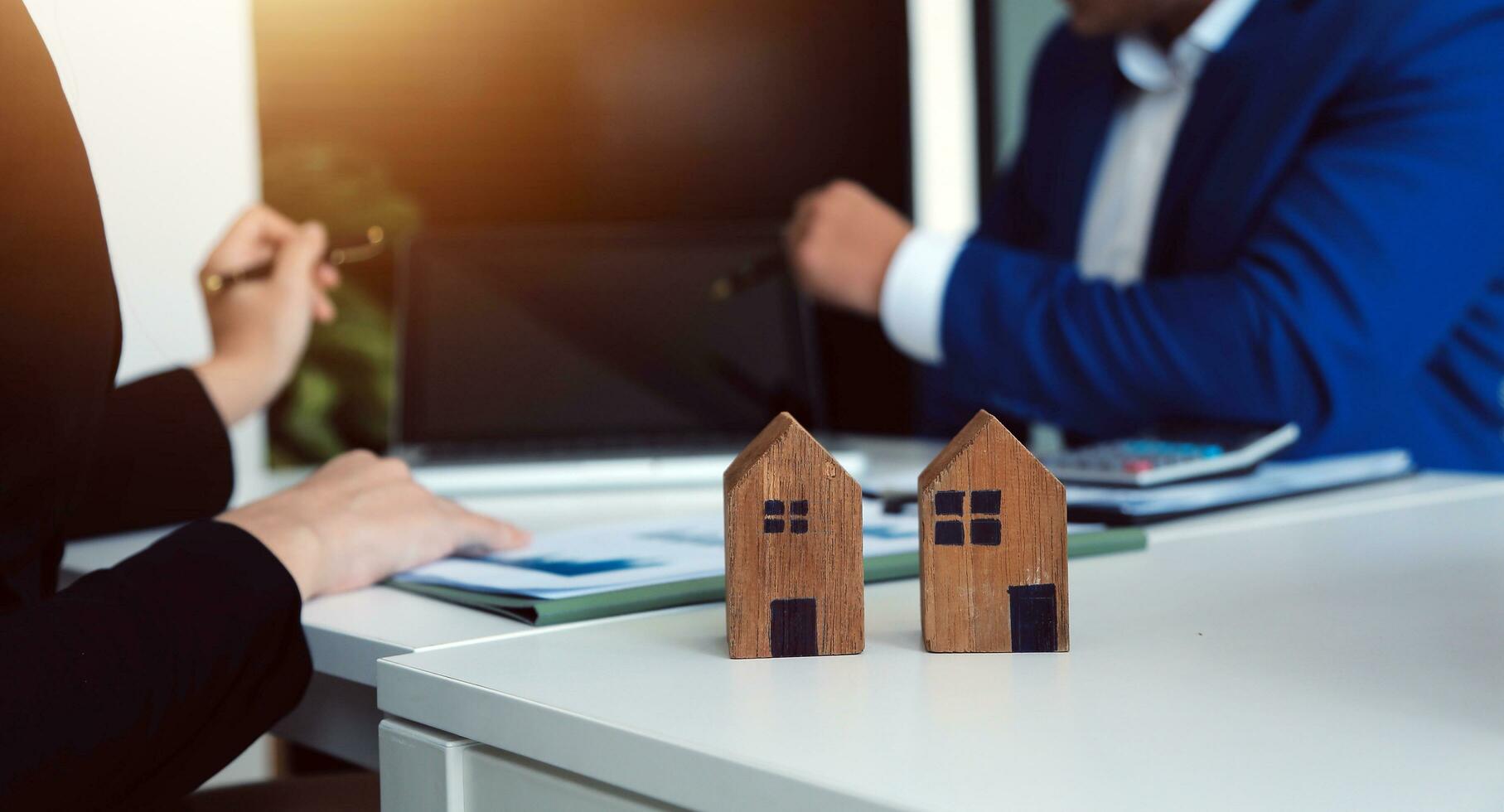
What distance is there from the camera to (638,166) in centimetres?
195

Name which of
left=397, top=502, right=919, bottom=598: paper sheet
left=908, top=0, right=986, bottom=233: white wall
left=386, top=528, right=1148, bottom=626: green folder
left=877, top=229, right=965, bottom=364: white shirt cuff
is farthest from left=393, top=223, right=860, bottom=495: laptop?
left=908, top=0, right=986, bottom=233: white wall

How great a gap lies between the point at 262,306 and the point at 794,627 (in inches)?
27.2

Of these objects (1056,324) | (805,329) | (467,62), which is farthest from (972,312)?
(467,62)

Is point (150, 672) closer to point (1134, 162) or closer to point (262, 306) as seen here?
point (262, 306)

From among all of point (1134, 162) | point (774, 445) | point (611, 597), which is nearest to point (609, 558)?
point (611, 597)

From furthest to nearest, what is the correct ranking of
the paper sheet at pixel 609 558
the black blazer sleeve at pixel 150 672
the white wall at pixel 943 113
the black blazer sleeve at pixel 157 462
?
Result: the white wall at pixel 943 113, the black blazer sleeve at pixel 157 462, the paper sheet at pixel 609 558, the black blazer sleeve at pixel 150 672

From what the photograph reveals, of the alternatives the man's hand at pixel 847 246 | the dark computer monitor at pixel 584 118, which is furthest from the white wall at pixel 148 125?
the dark computer monitor at pixel 584 118

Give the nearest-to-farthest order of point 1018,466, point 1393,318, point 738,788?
point 738,788 → point 1018,466 → point 1393,318

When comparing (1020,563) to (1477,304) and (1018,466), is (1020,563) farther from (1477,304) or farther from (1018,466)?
(1477,304)

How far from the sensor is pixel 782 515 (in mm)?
449

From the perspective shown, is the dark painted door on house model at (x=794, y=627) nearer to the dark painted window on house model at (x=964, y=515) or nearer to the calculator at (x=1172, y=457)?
the dark painted window on house model at (x=964, y=515)

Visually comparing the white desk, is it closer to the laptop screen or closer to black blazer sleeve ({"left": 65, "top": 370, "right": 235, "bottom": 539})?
black blazer sleeve ({"left": 65, "top": 370, "right": 235, "bottom": 539})

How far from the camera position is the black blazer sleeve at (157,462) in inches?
31.0

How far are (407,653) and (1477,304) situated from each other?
1.14 meters
